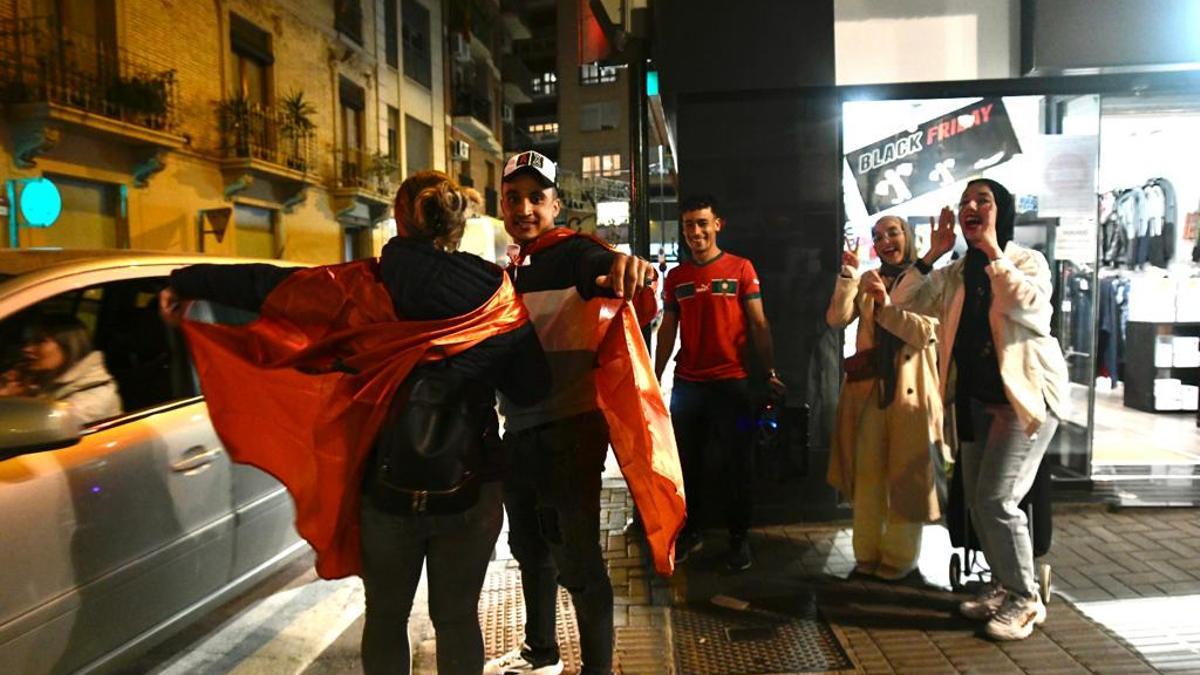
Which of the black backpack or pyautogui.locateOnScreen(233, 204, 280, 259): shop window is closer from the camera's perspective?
the black backpack

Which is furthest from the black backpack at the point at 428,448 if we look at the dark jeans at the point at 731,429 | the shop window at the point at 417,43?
the shop window at the point at 417,43

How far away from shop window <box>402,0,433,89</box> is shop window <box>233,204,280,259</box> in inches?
428

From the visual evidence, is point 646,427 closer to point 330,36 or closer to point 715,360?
point 715,360

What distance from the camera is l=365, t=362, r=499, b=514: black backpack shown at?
215 cm

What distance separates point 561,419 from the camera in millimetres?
2703

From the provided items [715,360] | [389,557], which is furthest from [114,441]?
[715,360]

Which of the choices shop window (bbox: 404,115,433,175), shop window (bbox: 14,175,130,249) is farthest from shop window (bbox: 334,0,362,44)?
shop window (bbox: 14,175,130,249)

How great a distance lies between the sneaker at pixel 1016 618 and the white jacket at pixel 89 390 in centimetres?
375

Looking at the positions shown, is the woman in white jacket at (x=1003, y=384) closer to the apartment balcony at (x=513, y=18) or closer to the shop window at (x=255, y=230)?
the shop window at (x=255, y=230)

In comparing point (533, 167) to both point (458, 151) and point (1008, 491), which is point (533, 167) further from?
point (458, 151)

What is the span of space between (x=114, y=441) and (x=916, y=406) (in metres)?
3.56

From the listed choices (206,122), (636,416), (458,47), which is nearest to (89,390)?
(636,416)

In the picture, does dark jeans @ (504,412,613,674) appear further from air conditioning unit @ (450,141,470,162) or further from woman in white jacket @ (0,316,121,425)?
air conditioning unit @ (450,141,470,162)

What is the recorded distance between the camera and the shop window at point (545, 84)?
65.9m
